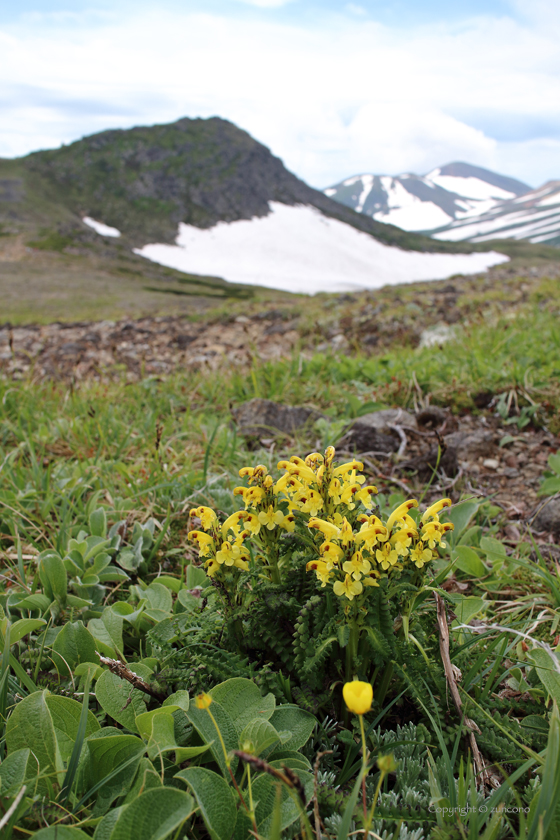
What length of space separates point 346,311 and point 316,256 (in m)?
41.5

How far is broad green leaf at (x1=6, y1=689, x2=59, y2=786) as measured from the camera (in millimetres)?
1059

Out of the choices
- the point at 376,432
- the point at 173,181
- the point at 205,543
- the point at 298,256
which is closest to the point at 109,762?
the point at 205,543

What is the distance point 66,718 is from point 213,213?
53.2 m

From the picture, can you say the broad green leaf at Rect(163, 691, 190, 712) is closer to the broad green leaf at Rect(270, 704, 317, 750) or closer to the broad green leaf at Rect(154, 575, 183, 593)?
the broad green leaf at Rect(270, 704, 317, 750)

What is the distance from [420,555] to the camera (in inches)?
42.9

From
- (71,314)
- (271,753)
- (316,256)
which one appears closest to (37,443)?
(271,753)

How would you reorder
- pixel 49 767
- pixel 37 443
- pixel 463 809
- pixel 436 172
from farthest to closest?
pixel 436 172 → pixel 37 443 → pixel 49 767 → pixel 463 809

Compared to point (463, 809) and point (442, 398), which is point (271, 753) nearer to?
point (463, 809)

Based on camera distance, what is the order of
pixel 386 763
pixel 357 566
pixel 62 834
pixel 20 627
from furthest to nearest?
pixel 20 627 < pixel 357 566 < pixel 62 834 < pixel 386 763

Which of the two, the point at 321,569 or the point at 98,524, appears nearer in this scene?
the point at 321,569

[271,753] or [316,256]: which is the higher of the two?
[316,256]

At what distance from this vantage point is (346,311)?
795 cm

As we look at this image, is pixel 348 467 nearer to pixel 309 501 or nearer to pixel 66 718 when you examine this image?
pixel 309 501

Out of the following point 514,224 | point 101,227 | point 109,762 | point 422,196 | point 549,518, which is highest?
point 422,196
